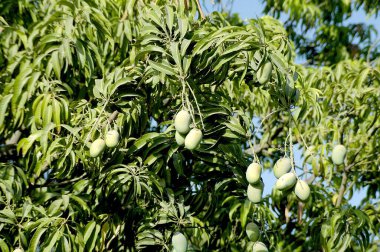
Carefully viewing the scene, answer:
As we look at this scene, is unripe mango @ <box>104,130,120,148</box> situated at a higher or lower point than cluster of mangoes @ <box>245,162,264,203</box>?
higher

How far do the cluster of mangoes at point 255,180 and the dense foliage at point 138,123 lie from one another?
0.04 m

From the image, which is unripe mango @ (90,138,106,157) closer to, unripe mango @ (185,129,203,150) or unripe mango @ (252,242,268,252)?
unripe mango @ (185,129,203,150)

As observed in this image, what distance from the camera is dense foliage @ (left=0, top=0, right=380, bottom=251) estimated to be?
5.57ft

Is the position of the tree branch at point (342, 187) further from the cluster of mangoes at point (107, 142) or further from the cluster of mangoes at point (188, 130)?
the cluster of mangoes at point (188, 130)

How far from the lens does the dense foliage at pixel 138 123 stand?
1.70m

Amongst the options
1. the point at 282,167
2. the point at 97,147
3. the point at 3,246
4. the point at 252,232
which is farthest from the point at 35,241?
the point at 282,167

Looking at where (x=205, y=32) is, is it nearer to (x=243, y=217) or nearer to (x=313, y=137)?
(x=243, y=217)

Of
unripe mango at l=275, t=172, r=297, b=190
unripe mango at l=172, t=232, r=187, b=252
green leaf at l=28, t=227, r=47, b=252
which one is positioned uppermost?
unripe mango at l=275, t=172, r=297, b=190

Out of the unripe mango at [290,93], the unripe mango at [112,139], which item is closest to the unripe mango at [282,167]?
the unripe mango at [290,93]

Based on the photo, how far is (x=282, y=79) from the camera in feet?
5.27

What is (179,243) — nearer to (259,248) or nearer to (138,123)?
(259,248)

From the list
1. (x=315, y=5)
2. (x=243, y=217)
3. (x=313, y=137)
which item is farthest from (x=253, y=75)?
(x=315, y=5)

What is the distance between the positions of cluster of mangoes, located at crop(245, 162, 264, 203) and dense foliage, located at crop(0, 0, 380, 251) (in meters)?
0.04

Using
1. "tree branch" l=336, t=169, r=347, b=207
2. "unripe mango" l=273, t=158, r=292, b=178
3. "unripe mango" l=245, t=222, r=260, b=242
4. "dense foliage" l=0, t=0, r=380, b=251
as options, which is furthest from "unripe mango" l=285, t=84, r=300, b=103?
"tree branch" l=336, t=169, r=347, b=207
